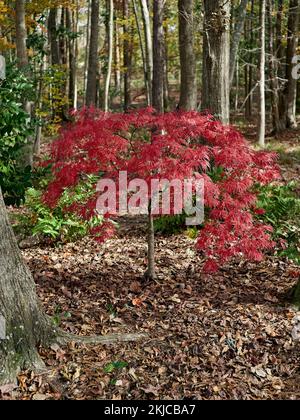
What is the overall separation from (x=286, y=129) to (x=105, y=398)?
1367 centimetres

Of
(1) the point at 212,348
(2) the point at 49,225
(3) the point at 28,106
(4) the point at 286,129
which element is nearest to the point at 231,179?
(1) the point at 212,348

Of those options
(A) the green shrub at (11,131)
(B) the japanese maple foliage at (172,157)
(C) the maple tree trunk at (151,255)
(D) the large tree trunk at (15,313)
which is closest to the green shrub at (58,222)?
(A) the green shrub at (11,131)

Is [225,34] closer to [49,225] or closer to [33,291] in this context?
[49,225]

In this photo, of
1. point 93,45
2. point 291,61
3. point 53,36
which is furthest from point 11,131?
point 291,61

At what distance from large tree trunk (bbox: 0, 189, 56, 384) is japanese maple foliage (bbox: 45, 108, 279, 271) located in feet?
3.94

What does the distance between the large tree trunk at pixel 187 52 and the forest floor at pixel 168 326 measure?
3.47m

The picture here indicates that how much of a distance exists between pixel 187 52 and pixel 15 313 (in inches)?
254

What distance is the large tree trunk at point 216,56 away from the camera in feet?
20.9

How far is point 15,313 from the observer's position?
365 cm

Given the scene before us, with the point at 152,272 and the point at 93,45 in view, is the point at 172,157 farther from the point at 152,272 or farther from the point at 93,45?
the point at 93,45

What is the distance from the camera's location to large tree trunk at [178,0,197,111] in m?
8.12

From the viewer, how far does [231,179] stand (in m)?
4.79

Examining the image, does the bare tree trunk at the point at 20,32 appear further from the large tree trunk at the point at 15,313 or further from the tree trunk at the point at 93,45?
the large tree trunk at the point at 15,313
